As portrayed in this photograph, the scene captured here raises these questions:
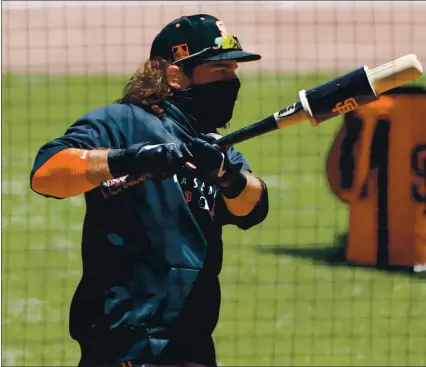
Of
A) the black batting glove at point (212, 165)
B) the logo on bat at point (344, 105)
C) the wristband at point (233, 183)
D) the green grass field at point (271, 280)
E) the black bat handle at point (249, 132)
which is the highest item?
the logo on bat at point (344, 105)

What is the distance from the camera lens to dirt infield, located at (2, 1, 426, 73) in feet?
40.1

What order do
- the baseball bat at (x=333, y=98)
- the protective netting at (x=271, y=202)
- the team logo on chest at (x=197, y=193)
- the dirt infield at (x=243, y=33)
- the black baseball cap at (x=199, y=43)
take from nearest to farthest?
the baseball bat at (x=333, y=98), the team logo on chest at (x=197, y=193), the black baseball cap at (x=199, y=43), the protective netting at (x=271, y=202), the dirt infield at (x=243, y=33)

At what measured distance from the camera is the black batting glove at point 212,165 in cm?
390

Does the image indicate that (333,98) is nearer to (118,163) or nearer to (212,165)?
(212,165)

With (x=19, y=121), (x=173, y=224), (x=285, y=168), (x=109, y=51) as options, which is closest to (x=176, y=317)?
(x=173, y=224)

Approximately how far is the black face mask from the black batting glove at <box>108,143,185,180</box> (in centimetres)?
38

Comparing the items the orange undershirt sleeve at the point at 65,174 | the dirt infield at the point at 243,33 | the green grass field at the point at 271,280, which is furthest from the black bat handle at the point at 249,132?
the dirt infield at the point at 243,33

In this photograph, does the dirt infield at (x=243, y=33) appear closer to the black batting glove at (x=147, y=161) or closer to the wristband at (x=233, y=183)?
the wristband at (x=233, y=183)

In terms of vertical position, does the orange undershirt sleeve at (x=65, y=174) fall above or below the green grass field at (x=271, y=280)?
above

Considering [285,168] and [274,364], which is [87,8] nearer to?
[285,168]

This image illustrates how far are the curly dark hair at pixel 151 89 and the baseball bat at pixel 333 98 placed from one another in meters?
0.32

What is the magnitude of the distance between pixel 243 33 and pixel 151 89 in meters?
8.78

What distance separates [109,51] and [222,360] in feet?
21.9

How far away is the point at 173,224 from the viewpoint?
4078mm
